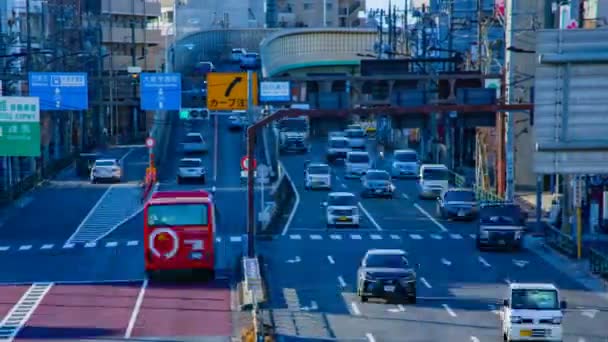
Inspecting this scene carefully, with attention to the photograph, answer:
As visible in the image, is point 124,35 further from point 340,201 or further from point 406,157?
point 340,201

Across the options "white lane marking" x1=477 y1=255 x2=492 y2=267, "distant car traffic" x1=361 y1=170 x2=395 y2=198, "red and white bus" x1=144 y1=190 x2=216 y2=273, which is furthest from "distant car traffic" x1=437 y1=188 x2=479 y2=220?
"red and white bus" x1=144 y1=190 x2=216 y2=273

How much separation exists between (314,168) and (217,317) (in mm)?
38459

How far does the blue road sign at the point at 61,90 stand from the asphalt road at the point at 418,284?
1065cm

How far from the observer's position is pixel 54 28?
8719 centimetres

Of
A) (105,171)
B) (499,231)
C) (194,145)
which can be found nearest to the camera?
(499,231)

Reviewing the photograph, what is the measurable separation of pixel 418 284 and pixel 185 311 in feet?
26.5

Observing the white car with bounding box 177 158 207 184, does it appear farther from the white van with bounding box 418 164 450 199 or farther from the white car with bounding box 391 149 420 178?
the white van with bounding box 418 164 450 199

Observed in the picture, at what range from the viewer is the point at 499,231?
1790 inches

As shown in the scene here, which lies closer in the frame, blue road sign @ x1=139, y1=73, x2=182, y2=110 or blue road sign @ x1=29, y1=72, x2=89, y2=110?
blue road sign @ x1=29, y1=72, x2=89, y2=110

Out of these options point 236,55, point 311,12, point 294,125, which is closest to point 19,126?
point 294,125

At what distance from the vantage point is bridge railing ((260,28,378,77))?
110 meters

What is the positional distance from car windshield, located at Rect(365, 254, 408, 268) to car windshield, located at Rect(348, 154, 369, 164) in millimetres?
40897

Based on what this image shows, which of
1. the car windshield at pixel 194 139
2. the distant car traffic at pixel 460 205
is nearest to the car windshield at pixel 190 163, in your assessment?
the car windshield at pixel 194 139

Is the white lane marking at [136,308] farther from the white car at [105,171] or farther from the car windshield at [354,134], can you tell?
the car windshield at [354,134]
